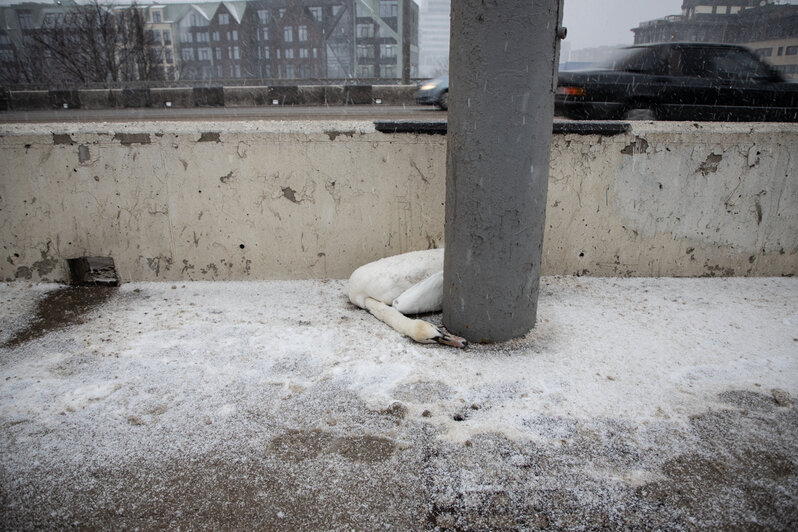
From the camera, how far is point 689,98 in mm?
6969

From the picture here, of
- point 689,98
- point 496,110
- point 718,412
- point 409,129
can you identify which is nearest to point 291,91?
point 689,98

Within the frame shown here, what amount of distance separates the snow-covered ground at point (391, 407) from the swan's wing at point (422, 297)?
0.20 meters

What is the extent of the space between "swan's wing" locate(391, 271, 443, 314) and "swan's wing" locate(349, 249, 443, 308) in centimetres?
7

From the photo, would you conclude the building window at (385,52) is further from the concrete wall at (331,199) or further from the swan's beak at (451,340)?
the swan's beak at (451,340)

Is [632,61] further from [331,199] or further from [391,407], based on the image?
[391,407]

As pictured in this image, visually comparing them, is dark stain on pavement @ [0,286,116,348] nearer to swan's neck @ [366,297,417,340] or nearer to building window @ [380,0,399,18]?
swan's neck @ [366,297,417,340]

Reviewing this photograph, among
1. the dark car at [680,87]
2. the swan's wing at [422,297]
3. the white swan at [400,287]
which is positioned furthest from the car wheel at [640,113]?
the swan's wing at [422,297]

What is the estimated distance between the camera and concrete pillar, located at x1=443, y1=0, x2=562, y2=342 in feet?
7.30

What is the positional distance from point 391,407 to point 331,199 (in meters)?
1.85

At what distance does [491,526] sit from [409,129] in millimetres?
2600

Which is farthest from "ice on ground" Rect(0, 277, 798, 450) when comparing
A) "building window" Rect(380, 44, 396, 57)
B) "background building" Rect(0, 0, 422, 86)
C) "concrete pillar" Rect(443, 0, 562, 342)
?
"building window" Rect(380, 44, 396, 57)

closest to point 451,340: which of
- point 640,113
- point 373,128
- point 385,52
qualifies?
point 373,128

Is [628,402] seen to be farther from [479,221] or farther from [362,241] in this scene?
[362,241]

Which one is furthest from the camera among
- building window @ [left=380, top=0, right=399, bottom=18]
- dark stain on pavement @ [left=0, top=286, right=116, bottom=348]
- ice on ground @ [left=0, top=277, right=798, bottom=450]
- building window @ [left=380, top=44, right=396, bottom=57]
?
building window @ [left=380, top=44, right=396, bottom=57]
